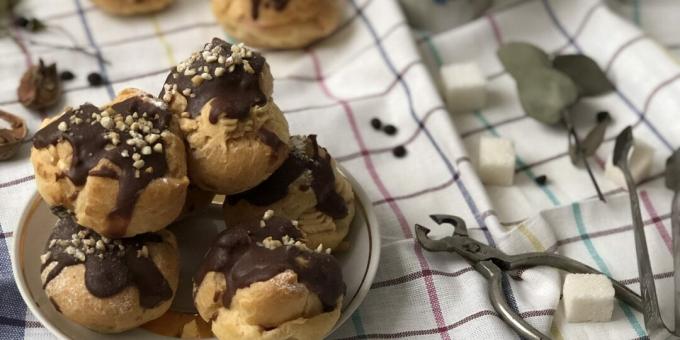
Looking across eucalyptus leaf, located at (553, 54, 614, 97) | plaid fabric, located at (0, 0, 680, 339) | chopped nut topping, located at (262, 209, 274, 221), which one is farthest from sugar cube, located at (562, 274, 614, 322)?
eucalyptus leaf, located at (553, 54, 614, 97)

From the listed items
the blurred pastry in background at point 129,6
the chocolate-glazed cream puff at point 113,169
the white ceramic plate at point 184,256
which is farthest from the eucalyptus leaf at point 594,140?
the blurred pastry in background at point 129,6

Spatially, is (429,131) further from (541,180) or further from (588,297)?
(588,297)

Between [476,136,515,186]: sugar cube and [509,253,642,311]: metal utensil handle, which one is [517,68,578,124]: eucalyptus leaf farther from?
[509,253,642,311]: metal utensil handle

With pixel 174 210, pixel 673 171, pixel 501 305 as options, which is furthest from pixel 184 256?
pixel 673 171

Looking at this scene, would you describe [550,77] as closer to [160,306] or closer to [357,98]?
[357,98]

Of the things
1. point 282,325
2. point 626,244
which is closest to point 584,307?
point 626,244

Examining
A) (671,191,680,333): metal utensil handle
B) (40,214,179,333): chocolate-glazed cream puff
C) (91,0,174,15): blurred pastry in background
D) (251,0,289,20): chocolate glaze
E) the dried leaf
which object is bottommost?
(671,191,680,333): metal utensil handle
